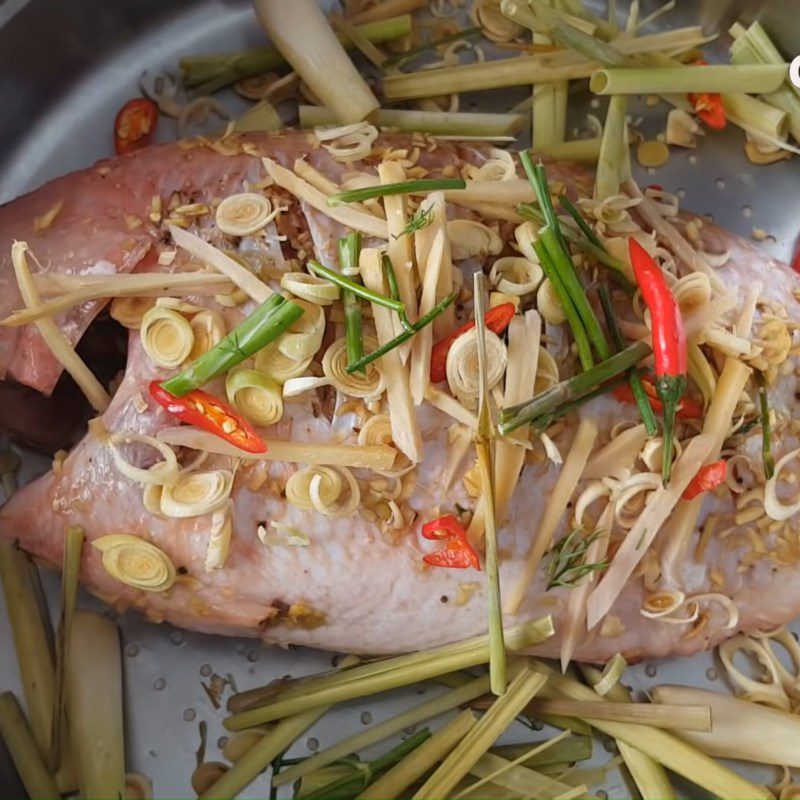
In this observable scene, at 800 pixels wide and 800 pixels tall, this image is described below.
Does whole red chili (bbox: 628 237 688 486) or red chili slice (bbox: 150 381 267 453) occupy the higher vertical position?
red chili slice (bbox: 150 381 267 453)

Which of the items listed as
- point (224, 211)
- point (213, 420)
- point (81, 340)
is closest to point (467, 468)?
point (213, 420)

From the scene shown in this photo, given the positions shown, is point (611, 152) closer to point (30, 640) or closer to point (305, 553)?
point (305, 553)

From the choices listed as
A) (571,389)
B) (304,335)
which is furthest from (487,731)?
(304,335)

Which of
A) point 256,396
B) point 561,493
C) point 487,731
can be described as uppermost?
point 256,396

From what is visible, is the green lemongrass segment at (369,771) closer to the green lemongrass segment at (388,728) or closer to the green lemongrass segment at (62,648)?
the green lemongrass segment at (388,728)

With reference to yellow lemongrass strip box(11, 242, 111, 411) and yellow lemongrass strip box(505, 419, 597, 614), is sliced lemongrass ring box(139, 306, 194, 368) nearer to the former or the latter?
yellow lemongrass strip box(11, 242, 111, 411)

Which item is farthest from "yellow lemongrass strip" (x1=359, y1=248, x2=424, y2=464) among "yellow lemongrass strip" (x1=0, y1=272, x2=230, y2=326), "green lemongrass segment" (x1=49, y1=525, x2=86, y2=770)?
"green lemongrass segment" (x1=49, y1=525, x2=86, y2=770)
